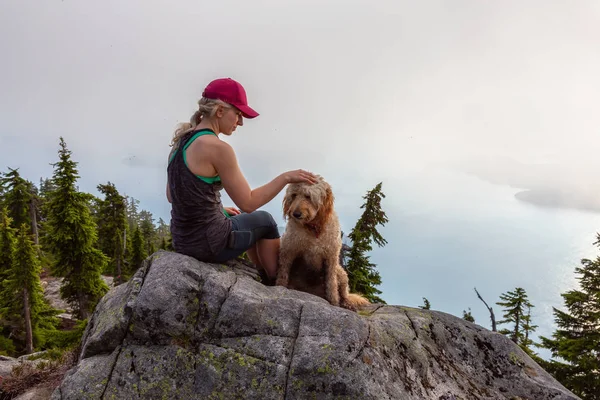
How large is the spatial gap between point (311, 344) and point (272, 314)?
0.68 metres

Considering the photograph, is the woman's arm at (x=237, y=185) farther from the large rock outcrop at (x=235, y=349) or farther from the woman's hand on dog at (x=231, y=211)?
the woman's hand on dog at (x=231, y=211)

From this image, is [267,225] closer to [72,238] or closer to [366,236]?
[366,236]

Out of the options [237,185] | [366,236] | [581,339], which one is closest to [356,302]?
[237,185]

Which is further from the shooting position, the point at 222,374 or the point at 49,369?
the point at 49,369

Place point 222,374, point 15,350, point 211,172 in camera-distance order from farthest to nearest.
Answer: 1. point 15,350
2. point 211,172
3. point 222,374

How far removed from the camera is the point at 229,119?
5.19 m

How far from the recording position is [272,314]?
487 centimetres

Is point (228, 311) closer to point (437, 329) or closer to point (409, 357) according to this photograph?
point (409, 357)

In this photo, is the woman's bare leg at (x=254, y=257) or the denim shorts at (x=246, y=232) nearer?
the denim shorts at (x=246, y=232)

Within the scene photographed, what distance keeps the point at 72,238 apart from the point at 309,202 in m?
20.5

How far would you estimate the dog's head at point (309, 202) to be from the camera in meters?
Result: 5.94

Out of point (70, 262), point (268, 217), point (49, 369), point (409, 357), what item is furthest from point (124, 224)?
point (409, 357)

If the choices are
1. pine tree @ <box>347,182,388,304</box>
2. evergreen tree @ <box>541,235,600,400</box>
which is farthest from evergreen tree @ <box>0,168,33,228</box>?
evergreen tree @ <box>541,235,600,400</box>

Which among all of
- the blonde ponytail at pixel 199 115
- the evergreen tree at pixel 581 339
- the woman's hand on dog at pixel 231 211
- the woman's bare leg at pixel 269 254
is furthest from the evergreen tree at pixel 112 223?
the evergreen tree at pixel 581 339
